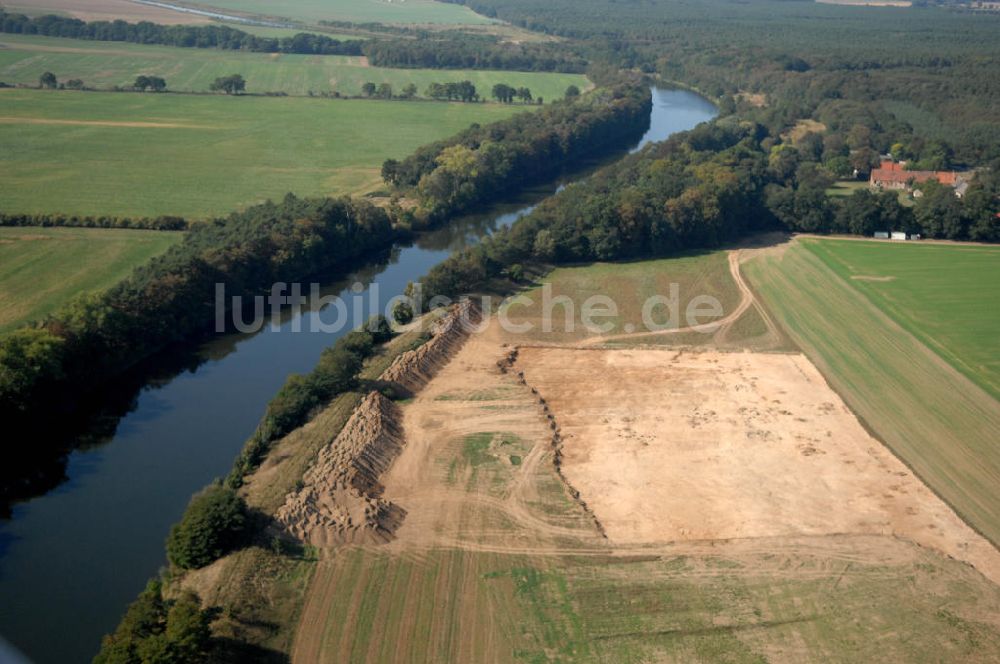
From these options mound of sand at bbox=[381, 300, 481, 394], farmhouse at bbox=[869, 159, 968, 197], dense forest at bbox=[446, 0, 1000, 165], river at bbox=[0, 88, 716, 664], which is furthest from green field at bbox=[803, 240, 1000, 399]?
river at bbox=[0, 88, 716, 664]

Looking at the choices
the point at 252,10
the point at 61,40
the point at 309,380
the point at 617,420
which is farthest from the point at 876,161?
the point at 252,10

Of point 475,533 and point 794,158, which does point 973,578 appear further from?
point 794,158

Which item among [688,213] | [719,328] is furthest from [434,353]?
[688,213]

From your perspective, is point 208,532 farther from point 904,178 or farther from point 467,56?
point 467,56

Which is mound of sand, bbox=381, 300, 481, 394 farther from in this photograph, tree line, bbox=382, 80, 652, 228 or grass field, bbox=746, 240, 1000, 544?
tree line, bbox=382, 80, 652, 228

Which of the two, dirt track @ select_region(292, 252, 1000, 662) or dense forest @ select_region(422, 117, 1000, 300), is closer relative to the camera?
dirt track @ select_region(292, 252, 1000, 662)

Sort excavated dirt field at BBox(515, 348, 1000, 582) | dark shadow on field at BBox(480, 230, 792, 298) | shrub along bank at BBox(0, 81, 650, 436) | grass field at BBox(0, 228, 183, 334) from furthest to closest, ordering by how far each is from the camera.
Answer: dark shadow on field at BBox(480, 230, 792, 298)
grass field at BBox(0, 228, 183, 334)
shrub along bank at BBox(0, 81, 650, 436)
excavated dirt field at BBox(515, 348, 1000, 582)

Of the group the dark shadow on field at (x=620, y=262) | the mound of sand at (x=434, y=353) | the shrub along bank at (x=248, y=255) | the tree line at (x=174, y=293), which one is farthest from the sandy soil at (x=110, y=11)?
the mound of sand at (x=434, y=353)
